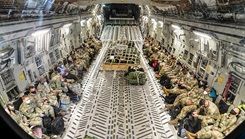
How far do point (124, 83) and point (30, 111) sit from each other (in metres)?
4.34

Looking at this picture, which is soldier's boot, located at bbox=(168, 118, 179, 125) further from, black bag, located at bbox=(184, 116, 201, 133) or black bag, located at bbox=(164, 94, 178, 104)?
black bag, located at bbox=(164, 94, 178, 104)

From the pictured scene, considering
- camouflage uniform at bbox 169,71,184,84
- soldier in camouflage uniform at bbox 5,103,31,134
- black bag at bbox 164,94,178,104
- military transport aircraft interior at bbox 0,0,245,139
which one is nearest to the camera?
soldier in camouflage uniform at bbox 5,103,31,134

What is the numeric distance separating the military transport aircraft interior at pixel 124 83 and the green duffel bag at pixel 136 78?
4cm

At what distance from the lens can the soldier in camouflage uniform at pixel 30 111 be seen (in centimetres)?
454

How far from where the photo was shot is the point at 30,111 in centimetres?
476

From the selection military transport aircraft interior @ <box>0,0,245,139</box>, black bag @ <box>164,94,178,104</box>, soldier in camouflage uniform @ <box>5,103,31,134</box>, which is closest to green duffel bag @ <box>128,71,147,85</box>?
military transport aircraft interior @ <box>0,0,245,139</box>

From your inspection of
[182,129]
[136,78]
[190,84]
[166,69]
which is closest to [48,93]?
[136,78]

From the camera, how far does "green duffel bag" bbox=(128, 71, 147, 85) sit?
8211 mm

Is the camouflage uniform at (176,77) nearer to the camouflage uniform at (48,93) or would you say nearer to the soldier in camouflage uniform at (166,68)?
the soldier in camouflage uniform at (166,68)

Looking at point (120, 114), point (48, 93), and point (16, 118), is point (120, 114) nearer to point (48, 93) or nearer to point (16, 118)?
point (48, 93)

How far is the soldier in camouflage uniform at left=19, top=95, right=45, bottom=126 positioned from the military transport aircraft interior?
0.02m

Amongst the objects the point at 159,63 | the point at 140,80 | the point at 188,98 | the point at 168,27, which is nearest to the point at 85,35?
the point at 168,27

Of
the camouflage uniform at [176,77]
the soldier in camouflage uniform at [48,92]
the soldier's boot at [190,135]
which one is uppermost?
the soldier in camouflage uniform at [48,92]

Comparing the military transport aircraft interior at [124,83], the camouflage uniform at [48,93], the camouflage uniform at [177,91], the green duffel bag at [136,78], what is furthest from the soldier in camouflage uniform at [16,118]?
the green duffel bag at [136,78]
